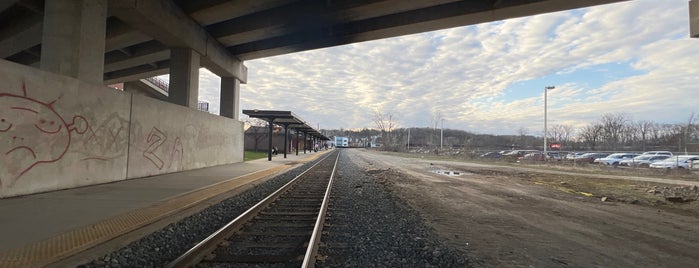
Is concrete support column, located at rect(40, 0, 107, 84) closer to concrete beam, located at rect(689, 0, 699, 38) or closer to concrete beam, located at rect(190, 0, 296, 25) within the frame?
concrete beam, located at rect(190, 0, 296, 25)

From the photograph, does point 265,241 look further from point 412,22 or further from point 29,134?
point 412,22

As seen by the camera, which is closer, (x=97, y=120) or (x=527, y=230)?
(x=527, y=230)

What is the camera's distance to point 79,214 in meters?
7.80

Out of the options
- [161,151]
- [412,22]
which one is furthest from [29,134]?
[412,22]

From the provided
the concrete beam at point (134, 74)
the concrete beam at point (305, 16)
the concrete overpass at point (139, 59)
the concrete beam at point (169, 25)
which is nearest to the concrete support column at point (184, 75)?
the concrete overpass at point (139, 59)

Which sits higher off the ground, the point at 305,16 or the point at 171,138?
the point at 305,16

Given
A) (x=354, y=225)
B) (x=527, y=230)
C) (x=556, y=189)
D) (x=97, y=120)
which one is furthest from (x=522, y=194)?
(x=97, y=120)

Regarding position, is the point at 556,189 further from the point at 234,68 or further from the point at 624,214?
the point at 234,68

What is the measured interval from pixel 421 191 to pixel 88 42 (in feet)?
41.2

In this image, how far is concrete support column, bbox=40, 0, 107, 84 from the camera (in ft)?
39.4

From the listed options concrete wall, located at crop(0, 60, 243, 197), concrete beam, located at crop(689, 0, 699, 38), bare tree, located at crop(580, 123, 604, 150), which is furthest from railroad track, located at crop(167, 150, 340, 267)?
bare tree, located at crop(580, 123, 604, 150)

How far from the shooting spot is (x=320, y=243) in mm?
6270

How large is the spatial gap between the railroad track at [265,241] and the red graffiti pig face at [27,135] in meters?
5.75

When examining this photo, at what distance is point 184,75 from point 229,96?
7.01 metres
